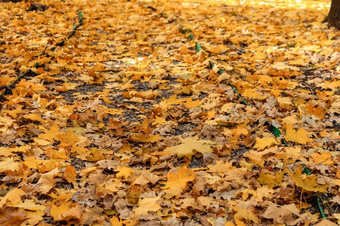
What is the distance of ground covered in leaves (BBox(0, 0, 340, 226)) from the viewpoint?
2295 mm

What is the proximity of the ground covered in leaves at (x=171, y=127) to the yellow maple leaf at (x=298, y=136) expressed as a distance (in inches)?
0.4

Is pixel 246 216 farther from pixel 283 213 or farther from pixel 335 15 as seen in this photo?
pixel 335 15

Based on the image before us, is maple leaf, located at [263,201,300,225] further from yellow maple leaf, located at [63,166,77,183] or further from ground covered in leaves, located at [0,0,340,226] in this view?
yellow maple leaf, located at [63,166,77,183]

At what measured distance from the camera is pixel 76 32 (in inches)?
267

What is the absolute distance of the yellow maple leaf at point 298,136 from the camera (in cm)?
306

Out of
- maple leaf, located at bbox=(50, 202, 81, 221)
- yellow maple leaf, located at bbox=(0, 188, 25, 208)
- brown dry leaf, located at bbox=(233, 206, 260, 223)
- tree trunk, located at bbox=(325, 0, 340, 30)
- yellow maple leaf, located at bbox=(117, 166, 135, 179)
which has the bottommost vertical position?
yellow maple leaf, located at bbox=(117, 166, 135, 179)

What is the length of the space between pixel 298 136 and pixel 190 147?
95cm

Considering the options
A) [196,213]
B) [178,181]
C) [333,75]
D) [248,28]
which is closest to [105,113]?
[178,181]

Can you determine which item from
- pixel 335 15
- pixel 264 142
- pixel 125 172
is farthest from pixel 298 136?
pixel 335 15

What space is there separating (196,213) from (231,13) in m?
6.72

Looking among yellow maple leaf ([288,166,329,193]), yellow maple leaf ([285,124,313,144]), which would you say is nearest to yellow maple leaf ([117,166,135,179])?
yellow maple leaf ([288,166,329,193])

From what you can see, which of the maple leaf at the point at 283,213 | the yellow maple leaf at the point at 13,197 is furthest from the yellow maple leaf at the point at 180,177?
the yellow maple leaf at the point at 13,197

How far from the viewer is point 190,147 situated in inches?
116

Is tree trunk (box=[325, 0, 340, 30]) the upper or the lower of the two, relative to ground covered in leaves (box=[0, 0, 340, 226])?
upper
